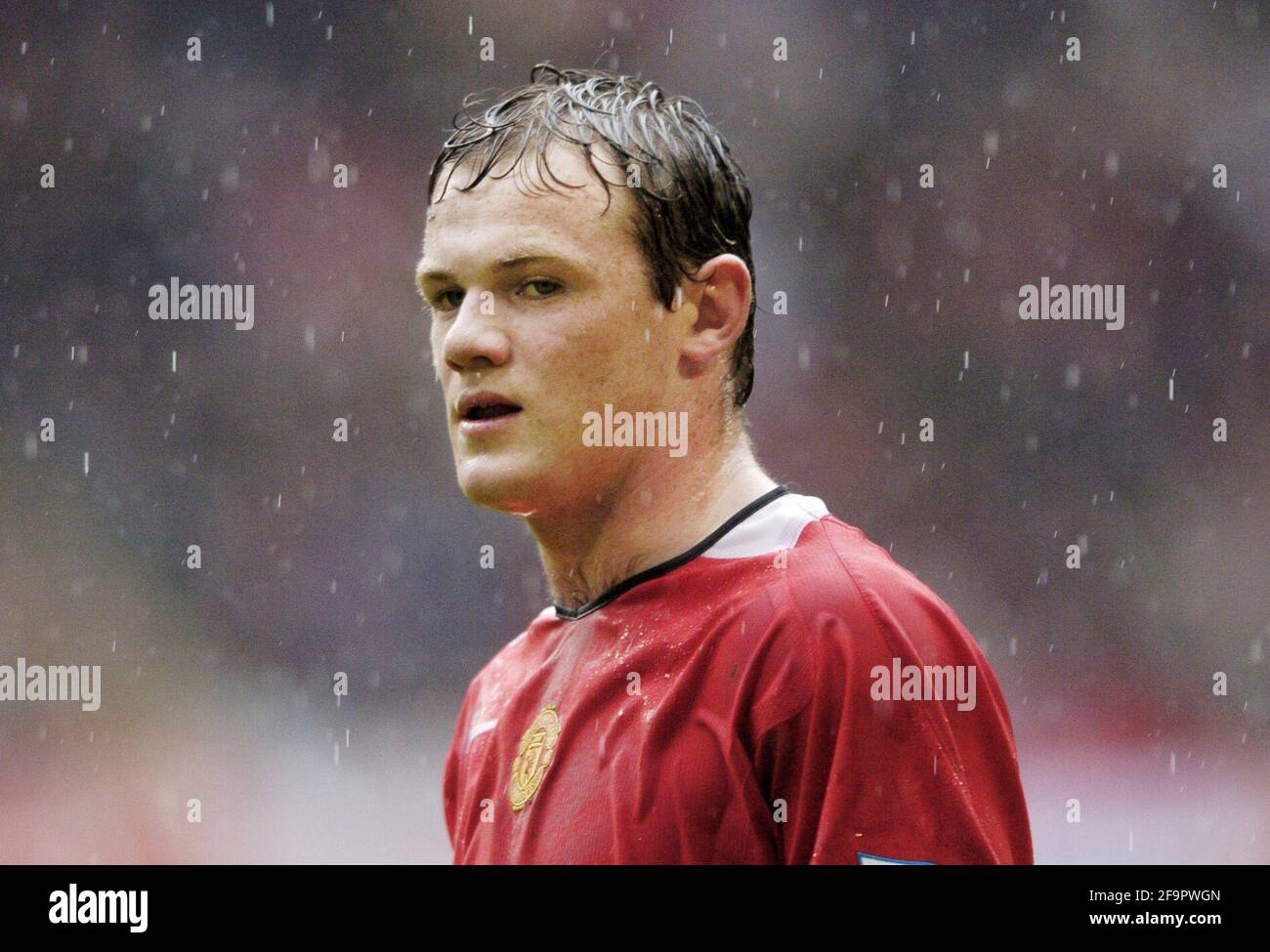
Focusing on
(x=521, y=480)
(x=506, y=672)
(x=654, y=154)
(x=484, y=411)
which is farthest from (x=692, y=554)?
(x=654, y=154)

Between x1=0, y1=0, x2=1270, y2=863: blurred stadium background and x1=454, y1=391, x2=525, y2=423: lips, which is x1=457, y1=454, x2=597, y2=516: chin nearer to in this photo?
x1=454, y1=391, x2=525, y2=423: lips

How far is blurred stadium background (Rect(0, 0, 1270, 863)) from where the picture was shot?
6.01 metres

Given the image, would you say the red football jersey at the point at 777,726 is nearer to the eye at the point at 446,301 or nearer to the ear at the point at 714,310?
the ear at the point at 714,310

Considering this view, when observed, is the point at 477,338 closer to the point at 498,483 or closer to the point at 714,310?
the point at 498,483

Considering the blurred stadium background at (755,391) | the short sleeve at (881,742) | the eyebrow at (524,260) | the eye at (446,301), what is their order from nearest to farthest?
1. the short sleeve at (881,742)
2. the eyebrow at (524,260)
3. the eye at (446,301)
4. the blurred stadium background at (755,391)

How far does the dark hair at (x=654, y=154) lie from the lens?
2.35m

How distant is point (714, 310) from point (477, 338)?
0.45 meters

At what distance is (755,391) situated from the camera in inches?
237

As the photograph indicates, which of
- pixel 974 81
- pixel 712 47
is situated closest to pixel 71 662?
pixel 712 47

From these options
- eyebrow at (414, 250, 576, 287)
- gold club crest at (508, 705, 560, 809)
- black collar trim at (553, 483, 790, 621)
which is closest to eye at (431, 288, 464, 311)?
eyebrow at (414, 250, 576, 287)

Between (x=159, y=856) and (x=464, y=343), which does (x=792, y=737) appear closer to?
(x=464, y=343)

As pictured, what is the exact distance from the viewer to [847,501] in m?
6.05

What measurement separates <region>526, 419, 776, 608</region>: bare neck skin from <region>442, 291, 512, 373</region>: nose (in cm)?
29

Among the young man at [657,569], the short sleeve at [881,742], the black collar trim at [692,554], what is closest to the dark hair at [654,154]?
the young man at [657,569]
